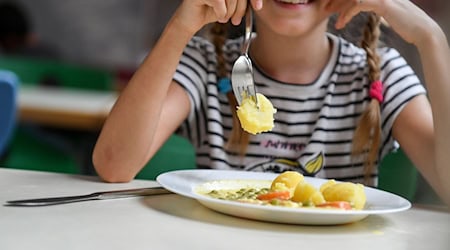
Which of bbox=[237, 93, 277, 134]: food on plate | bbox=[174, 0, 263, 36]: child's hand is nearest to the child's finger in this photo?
bbox=[174, 0, 263, 36]: child's hand

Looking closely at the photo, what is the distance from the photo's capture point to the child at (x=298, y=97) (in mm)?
1405

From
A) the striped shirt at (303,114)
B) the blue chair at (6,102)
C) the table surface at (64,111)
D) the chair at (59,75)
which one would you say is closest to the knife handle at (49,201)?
the striped shirt at (303,114)

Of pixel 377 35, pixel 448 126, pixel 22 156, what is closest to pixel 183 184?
pixel 448 126

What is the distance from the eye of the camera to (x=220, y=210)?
3.62 ft

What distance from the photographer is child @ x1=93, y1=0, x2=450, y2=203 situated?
1405 millimetres

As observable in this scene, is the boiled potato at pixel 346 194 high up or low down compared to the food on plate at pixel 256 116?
down

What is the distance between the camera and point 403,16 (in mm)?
1413

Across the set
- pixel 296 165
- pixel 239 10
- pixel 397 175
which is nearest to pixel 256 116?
pixel 239 10

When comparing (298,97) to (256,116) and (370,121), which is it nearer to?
(370,121)

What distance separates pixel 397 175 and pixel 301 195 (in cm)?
61

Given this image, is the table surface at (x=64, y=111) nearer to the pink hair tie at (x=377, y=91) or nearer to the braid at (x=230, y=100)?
the braid at (x=230, y=100)

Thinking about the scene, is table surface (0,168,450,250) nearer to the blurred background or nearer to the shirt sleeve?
the shirt sleeve

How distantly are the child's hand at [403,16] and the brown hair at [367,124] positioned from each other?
0.18 m

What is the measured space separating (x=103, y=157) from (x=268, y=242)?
0.53 m
